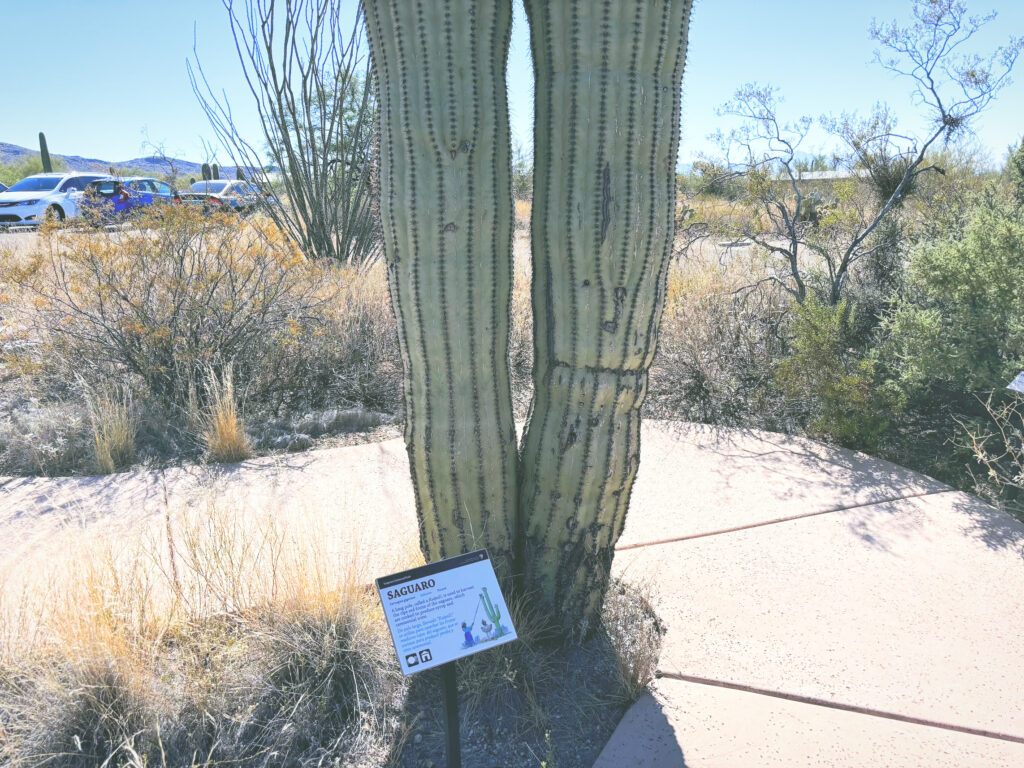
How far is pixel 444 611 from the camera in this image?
2441 mm

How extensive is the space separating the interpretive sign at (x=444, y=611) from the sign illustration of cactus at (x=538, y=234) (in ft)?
2.14

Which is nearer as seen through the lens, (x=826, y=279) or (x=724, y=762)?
(x=724, y=762)

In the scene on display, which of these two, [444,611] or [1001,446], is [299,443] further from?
[1001,446]

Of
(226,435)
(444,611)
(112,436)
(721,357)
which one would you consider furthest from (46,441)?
(721,357)

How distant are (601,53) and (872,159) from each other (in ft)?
Answer: 29.3

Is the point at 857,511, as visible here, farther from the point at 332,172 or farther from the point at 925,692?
the point at 332,172

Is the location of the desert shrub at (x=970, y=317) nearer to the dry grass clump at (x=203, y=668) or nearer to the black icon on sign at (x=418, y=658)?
the dry grass clump at (x=203, y=668)

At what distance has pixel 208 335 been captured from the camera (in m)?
6.52

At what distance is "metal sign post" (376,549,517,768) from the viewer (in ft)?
7.78

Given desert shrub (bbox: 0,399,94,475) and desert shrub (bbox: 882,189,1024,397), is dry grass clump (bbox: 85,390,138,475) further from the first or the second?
desert shrub (bbox: 882,189,1024,397)

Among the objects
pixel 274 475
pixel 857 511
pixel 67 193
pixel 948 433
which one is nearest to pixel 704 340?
pixel 948 433

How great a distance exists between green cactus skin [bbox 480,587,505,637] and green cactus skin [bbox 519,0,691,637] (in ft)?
2.54

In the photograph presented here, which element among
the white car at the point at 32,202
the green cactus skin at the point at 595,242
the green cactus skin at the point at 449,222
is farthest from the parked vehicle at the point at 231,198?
the white car at the point at 32,202

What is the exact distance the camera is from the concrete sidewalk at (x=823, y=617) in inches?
110
